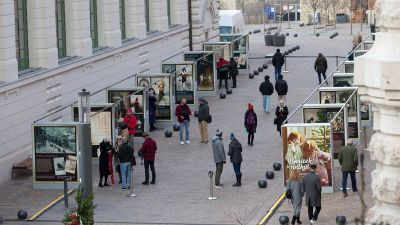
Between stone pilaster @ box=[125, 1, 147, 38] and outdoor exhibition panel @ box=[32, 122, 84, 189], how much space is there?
1913 cm

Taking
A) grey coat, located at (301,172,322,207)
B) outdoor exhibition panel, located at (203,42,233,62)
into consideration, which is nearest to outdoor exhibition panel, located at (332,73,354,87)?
grey coat, located at (301,172,322,207)

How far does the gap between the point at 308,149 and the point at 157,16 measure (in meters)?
25.7

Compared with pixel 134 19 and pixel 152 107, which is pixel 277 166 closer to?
pixel 152 107

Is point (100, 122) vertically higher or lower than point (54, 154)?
higher

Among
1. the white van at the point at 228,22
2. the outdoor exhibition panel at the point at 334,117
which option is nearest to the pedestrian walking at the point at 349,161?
the outdoor exhibition panel at the point at 334,117

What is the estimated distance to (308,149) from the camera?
2617 cm

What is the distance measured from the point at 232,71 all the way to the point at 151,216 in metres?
22.4

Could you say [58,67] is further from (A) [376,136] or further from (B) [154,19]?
(A) [376,136]

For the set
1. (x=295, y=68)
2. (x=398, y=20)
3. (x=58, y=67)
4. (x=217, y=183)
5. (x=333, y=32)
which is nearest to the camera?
(x=398, y=20)

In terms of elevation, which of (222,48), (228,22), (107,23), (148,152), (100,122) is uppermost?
(107,23)

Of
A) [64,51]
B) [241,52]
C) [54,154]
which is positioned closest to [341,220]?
[54,154]

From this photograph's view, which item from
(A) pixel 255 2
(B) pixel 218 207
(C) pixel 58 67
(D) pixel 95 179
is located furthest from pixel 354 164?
(A) pixel 255 2

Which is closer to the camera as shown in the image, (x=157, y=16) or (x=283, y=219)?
(x=283, y=219)

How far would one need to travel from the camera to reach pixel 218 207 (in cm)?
2562
